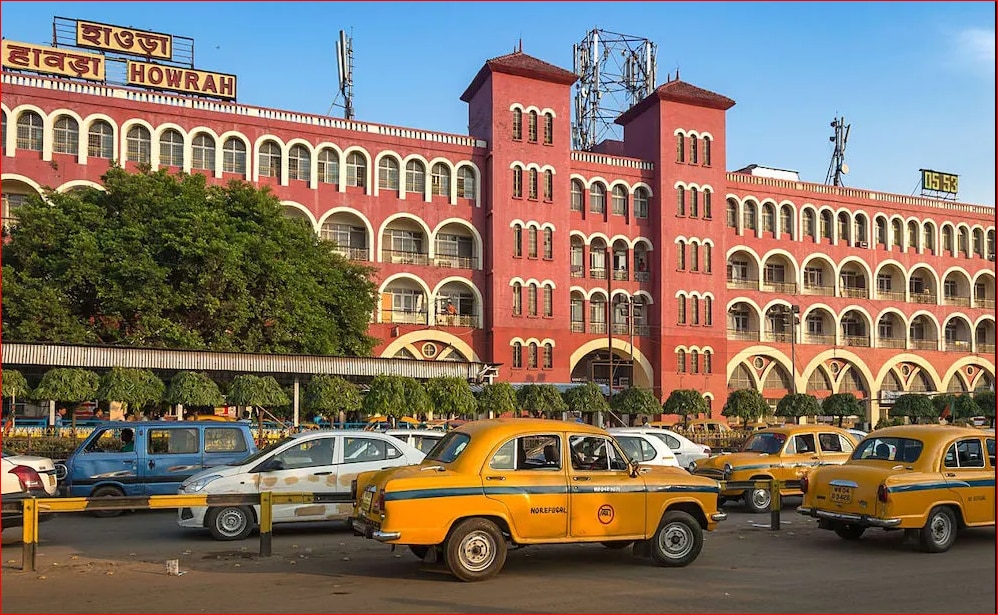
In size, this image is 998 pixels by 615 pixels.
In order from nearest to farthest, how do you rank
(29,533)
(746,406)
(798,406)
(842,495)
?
(29,533) → (842,495) → (746,406) → (798,406)

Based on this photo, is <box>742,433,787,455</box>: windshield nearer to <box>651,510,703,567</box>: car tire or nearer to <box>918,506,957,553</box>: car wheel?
<box>918,506,957,553</box>: car wheel

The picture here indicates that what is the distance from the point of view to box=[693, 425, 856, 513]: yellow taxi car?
16.5m

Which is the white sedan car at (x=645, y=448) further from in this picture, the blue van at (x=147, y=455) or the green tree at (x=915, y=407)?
the green tree at (x=915, y=407)

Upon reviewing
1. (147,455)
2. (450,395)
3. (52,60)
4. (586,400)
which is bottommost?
(147,455)

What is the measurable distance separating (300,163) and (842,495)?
1417 inches

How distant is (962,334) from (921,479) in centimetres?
5507

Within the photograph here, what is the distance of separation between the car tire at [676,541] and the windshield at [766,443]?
6.56m

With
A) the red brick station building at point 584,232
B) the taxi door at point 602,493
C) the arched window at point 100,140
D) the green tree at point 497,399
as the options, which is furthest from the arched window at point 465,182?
the taxi door at point 602,493

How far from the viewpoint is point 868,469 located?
40.0 ft

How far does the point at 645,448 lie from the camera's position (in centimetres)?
1788

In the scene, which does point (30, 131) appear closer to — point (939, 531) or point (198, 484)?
point (198, 484)

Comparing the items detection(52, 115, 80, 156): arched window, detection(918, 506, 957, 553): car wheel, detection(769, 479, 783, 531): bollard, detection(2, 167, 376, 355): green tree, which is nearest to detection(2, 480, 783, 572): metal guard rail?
detection(769, 479, 783, 531): bollard

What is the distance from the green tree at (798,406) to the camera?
4119 cm

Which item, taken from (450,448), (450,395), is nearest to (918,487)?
(450,448)
